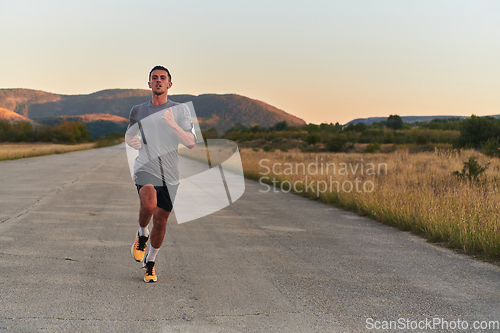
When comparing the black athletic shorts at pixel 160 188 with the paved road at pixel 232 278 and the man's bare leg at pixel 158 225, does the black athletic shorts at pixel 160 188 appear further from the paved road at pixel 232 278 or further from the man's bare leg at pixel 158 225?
the paved road at pixel 232 278

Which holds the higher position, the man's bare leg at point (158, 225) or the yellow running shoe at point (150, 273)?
the man's bare leg at point (158, 225)

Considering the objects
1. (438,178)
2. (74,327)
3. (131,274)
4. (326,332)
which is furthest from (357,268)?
(438,178)

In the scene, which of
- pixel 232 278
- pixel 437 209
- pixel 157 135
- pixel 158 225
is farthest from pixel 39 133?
pixel 232 278

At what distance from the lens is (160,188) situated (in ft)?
14.4

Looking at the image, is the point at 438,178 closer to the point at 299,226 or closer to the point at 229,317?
the point at 299,226

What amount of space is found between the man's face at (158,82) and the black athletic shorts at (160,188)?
35.1 inches

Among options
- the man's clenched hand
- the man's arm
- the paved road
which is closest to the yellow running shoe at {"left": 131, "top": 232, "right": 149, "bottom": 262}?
the paved road

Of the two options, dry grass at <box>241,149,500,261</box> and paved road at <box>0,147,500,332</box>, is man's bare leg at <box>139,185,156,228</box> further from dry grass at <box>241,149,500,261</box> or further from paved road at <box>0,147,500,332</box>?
dry grass at <box>241,149,500,261</box>

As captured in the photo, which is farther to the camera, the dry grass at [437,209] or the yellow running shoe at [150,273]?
the dry grass at [437,209]

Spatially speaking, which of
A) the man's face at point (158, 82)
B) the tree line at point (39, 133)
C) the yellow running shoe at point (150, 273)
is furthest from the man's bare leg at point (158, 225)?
the tree line at point (39, 133)

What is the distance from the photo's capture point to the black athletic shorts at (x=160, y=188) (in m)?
4.34

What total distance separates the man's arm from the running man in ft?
0.12

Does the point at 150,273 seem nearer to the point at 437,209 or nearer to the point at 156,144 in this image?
the point at 156,144

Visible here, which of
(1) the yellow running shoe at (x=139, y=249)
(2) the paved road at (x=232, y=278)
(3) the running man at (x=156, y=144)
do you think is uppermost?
(3) the running man at (x=156, y=144)
